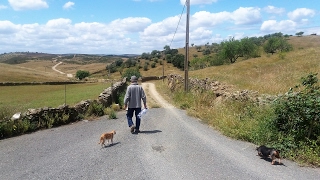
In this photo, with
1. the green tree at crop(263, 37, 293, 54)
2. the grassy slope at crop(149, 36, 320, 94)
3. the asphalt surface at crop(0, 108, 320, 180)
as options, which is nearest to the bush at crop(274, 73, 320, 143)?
the asphalt surface at crop(0, 108, 320, 180)

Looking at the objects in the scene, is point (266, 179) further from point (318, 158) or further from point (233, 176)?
point (318, 158)

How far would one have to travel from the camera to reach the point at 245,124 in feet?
28.8

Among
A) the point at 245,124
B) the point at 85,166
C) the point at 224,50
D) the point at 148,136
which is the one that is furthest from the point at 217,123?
the point at 224,50

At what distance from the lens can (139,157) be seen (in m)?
6.75

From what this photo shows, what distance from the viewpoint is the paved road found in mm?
5789

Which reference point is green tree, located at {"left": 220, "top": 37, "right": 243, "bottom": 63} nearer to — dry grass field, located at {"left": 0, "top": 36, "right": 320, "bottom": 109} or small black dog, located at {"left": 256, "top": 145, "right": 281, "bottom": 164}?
dry grass field, located at {"left": 0, "top": 36, "right": 320, "bottom": 109}

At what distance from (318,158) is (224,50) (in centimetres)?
6635

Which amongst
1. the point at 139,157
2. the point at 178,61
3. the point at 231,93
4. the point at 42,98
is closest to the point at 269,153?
the point at 139,157

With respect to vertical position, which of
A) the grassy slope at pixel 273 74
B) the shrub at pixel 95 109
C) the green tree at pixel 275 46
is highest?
the green tree at pixel 275 46

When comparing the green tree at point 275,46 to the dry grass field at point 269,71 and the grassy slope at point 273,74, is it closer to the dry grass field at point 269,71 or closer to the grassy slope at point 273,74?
the dry grass field at point 269,71

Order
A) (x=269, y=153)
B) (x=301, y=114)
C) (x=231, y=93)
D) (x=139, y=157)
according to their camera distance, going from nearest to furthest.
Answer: (x=269, y=153) < (x=139, y=157) < (x=301, y=114) < (x=231, y=93)

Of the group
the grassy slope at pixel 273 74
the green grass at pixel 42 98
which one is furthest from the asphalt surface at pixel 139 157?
the grassy slope at pixel 273 74

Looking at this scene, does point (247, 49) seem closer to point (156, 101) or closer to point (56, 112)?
point (156, 101)

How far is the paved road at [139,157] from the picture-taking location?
19.0 ft
